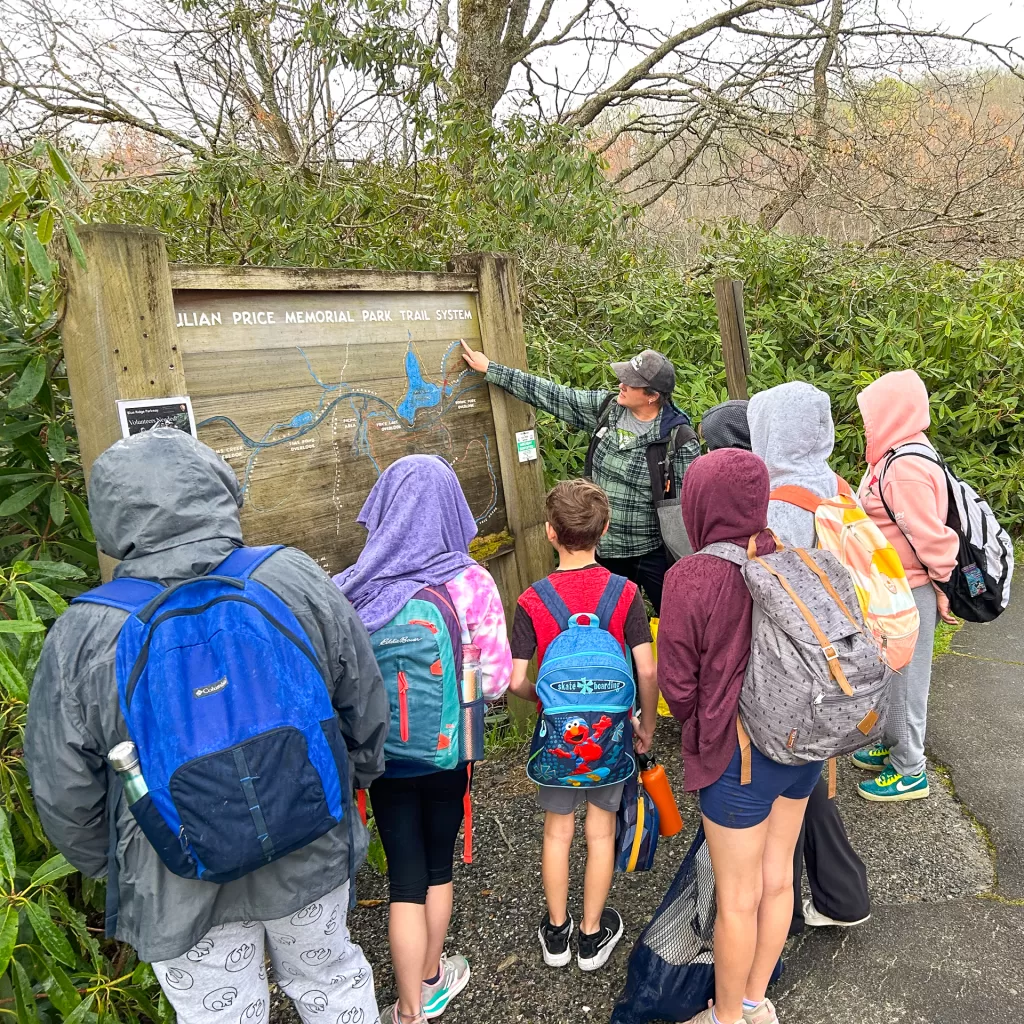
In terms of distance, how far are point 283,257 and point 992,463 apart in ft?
20.2

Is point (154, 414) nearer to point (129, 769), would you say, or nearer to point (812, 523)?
point (129, 769)

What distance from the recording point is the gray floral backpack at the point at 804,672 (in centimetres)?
187

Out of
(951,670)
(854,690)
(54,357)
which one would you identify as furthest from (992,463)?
(54,357)

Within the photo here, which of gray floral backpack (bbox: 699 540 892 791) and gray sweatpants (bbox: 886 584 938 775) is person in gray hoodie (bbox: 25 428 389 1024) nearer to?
gray floral backpack (bbox: 699 540 892 791)

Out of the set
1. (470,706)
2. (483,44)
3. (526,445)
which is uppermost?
(483,44)

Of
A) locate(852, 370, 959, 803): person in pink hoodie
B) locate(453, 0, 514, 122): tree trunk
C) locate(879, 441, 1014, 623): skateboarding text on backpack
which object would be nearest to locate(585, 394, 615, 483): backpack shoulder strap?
locate(852, 370, 959, 803): person in pink hoodie

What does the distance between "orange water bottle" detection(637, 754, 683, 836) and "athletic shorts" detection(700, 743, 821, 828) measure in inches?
19.9

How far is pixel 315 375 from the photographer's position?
274 centimetres

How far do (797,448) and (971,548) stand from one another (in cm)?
109

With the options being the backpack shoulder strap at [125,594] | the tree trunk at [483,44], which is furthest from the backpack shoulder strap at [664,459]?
the tree trunk at [483,44]

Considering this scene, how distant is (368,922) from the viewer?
2.83 m

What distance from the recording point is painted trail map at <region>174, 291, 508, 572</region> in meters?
2.45

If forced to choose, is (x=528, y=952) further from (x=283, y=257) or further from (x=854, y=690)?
(x=283, y=257)

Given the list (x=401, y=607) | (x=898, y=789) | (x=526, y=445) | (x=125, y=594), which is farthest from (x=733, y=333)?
(x=125, y=594)
